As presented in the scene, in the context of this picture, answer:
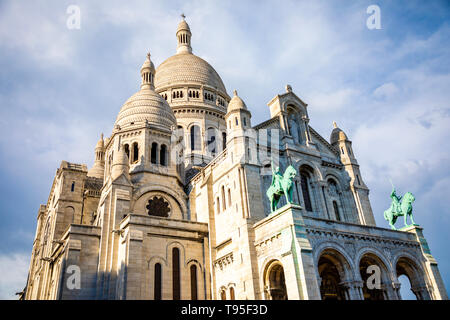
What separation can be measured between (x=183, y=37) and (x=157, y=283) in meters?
50.0

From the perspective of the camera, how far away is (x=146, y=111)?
1642 inches

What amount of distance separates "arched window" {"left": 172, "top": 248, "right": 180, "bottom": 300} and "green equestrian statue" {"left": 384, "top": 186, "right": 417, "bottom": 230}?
17444 millimetres

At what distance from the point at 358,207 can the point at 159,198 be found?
19.1 meters

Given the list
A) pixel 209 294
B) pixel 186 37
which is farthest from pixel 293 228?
pixel 186 37

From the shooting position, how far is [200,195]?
119 feet

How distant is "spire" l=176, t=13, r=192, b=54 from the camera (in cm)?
6644

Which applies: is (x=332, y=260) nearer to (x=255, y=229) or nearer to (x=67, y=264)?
(x=255, y=229)

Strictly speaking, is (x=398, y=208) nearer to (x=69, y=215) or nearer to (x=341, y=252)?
(x=341, y=252)

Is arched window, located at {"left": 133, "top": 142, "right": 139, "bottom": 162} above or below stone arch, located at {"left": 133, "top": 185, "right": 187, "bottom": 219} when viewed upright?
above

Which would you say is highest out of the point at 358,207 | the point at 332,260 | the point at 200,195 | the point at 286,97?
the point at 286,97

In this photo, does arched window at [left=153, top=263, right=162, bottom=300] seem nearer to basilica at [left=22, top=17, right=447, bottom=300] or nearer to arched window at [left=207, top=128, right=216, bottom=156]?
basilica at [left=22, top=17, right=447, bottom=300]

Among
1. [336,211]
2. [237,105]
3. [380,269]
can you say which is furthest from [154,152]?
[380,269]

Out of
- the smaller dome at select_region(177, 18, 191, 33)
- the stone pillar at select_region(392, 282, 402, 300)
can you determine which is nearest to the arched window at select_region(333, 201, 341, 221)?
the stone pillar at select_region(392, 282, 402, 300)
